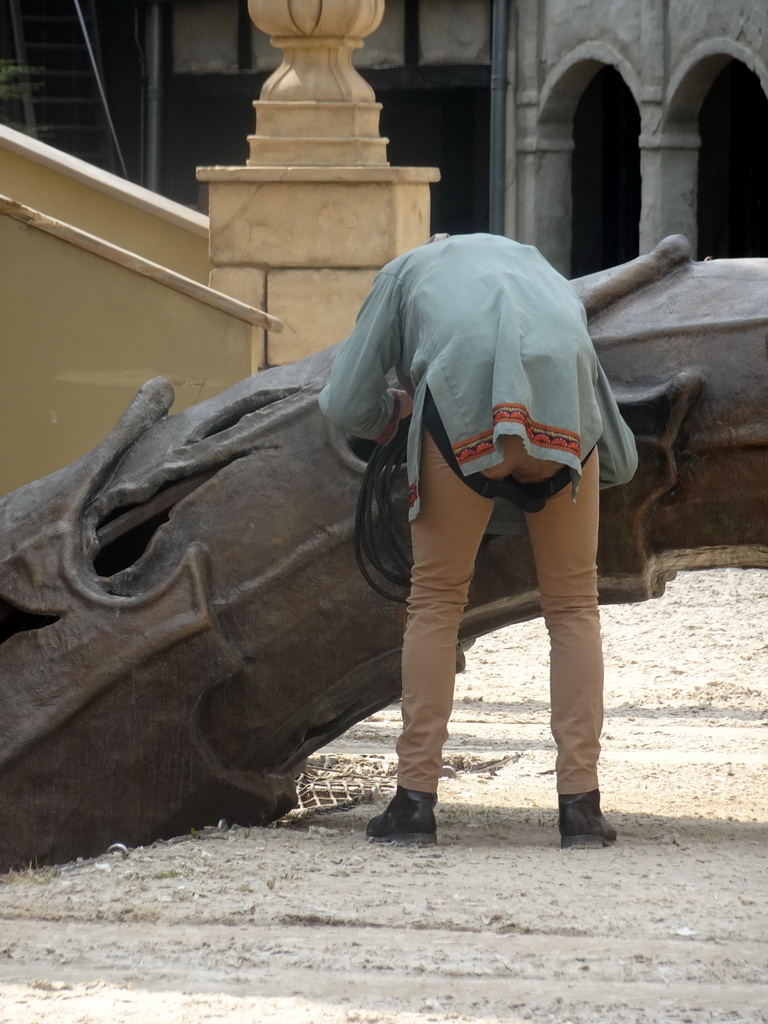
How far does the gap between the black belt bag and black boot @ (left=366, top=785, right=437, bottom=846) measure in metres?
0.79

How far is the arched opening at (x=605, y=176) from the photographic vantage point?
17516mm

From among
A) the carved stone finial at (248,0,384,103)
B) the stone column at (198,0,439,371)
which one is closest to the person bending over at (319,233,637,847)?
the stone column at (198,0,439,371)

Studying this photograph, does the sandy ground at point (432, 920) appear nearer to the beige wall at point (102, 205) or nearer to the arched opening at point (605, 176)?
the beige wall at point (102, 205)

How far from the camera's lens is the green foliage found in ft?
53.7

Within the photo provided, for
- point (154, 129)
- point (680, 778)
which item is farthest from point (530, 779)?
point (154, 129)

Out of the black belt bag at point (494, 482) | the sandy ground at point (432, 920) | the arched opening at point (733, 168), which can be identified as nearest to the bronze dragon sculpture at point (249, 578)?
the sandy ground at point (432, 920)

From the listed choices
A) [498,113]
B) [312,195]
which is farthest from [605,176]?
[312,195]

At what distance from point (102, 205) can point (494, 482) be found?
214 inches

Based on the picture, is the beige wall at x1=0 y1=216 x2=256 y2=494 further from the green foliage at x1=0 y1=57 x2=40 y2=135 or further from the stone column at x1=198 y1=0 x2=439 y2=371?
the green foliage at x1=0 y1=57 x2=40 y2=135

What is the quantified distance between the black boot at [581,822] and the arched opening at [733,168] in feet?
41.1

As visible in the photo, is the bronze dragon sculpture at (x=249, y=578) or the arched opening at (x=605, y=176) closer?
the bronze dragon sculpture at (x=249, y=578)

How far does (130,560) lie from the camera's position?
4602mm

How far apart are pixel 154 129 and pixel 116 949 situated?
49.7ft

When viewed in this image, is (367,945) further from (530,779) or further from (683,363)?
(530,779)
